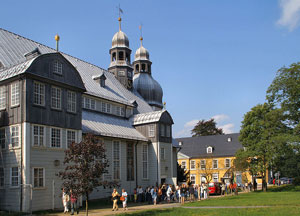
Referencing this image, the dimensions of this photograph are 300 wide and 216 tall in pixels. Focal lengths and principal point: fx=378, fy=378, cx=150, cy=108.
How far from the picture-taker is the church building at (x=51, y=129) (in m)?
24.7

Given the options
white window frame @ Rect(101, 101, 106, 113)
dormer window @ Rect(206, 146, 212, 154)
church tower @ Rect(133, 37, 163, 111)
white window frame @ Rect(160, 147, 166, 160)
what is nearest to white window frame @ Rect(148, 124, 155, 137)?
white window frame @ Rect(160, 147, 166, 160)

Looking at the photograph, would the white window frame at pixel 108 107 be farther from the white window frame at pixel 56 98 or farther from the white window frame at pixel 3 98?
the white window frame at pixel 3 98

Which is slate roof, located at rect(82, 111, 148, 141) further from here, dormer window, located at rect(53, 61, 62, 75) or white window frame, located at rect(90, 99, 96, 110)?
dormer window, located at rect(53, 61, 62, 75)

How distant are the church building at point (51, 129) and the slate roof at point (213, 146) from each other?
3056 cm

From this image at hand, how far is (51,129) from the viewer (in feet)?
86.9

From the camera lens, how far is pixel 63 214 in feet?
78.5

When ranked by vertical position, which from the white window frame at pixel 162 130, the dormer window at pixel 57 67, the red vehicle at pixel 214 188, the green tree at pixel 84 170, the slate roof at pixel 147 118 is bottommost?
the red vehicle at pixel 214 188

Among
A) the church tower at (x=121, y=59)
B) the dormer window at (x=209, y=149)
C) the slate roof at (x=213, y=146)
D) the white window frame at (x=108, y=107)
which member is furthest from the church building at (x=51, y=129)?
the dormer window at (x=209, y=149)

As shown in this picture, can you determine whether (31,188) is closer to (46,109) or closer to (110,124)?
(46,109)

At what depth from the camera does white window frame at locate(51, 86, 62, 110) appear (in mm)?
26909

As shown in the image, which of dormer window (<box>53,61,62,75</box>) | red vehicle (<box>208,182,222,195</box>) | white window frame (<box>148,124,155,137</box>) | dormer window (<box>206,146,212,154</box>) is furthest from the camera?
dormer window (<box>206,146,212,154</box>)

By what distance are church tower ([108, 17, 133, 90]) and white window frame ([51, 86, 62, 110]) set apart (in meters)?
23.9

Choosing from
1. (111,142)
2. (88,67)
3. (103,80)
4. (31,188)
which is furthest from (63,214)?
(88,67)

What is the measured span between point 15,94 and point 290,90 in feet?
107
